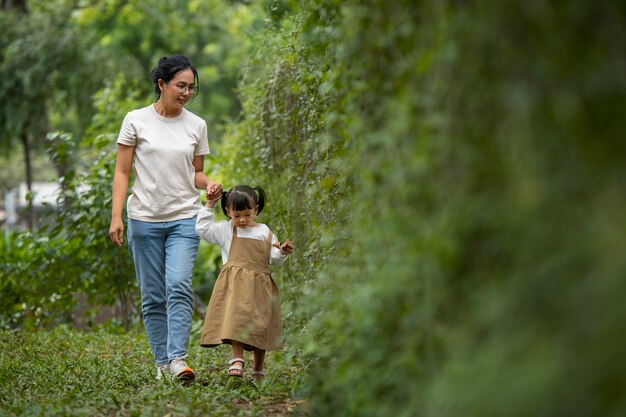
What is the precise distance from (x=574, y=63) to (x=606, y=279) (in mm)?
583

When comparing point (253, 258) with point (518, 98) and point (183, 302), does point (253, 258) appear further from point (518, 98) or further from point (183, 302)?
point (518, 98)

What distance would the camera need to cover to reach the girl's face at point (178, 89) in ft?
18.1

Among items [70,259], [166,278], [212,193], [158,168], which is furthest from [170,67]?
[70,259]

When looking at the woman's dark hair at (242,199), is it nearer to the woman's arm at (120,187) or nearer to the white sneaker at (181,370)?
the woman's arm at (120,187)

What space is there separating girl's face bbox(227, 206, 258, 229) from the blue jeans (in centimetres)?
29

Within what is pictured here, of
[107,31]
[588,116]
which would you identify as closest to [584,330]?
[588,116]

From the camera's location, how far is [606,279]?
2.26 meters

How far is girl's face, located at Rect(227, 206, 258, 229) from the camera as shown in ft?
17.6

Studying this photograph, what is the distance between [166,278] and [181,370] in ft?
1.78

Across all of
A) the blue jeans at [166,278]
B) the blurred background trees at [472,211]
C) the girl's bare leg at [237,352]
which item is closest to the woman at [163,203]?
the blue jeans at [166,278]

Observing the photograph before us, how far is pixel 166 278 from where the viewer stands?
216 inches

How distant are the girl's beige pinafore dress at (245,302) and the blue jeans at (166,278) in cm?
19

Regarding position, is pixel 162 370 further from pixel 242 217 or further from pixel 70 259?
pixel 70 259

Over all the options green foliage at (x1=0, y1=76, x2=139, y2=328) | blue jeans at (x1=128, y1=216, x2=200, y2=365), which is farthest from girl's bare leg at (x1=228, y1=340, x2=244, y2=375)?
green foliage at (x1=0, y1=76, x2=139, y2=328)
